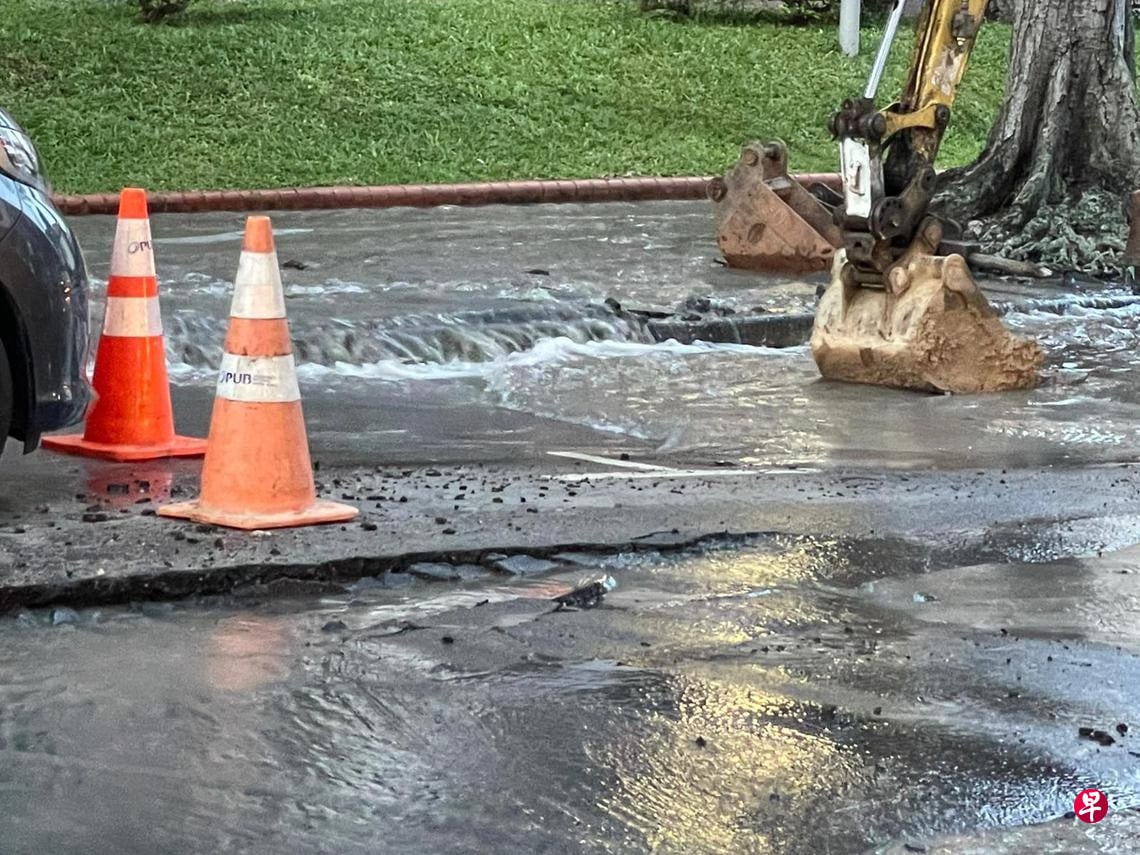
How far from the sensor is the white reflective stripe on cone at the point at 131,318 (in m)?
6.70

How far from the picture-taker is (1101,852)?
3.31m

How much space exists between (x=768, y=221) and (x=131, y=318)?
6.36 meters

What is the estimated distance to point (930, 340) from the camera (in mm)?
8812

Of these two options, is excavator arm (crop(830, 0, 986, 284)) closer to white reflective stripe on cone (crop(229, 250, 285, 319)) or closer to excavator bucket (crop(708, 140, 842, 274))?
excavator bucket (crop(708, 140, 842, 274))

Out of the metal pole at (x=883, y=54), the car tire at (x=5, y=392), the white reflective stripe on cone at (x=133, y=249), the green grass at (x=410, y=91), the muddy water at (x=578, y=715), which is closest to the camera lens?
the muddy water at (x=578, y=715)

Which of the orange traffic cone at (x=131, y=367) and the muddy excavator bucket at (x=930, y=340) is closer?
the orange traffic cone at (x=131, y=367)

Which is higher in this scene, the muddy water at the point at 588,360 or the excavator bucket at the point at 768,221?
the excavator bucket at the point at 768,221

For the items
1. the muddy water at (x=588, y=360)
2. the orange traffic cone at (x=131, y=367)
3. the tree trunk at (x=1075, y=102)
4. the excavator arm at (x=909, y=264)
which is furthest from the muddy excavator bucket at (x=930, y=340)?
the tree trunk at (x=1075, y=102)

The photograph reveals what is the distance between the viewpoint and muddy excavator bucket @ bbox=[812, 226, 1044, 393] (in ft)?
29.0

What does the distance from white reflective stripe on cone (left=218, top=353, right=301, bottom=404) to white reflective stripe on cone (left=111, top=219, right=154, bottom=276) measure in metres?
1.20

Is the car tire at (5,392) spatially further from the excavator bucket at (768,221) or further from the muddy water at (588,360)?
the excavator bucket at (768,221)

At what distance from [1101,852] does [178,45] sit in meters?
19.2

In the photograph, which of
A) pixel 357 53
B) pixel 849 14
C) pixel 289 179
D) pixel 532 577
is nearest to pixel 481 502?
pixel 532 577

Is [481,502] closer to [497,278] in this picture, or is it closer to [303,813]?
[303,813]
